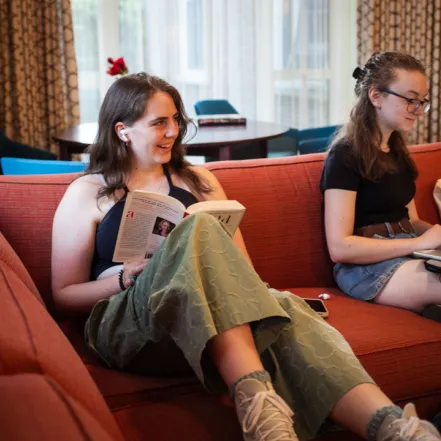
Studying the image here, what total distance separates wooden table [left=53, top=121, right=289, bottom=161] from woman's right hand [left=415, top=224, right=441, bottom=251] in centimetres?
144

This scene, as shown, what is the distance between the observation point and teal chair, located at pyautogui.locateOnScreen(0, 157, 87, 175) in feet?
8.37

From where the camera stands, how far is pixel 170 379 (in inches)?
67.7

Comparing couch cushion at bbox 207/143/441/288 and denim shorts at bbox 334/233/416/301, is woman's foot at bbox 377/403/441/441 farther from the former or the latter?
couch cushion at bbox 207/143/441/288

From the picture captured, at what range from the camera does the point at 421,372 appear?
1901mm

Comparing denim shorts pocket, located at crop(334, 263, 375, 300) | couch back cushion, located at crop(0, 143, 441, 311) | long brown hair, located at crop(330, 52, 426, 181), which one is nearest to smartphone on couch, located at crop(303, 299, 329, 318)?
denim shorts pocket, located at crop(334, 263, 375, 300)

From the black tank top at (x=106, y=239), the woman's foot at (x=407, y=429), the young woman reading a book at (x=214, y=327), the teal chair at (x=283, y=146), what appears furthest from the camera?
the teal chair at (x=283, y=146)

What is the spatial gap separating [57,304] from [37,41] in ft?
10.5

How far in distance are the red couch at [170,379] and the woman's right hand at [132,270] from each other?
20 cm

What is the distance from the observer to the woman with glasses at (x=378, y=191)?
2175 millimetres

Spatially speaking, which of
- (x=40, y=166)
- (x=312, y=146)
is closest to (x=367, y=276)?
(x=40, y=166)

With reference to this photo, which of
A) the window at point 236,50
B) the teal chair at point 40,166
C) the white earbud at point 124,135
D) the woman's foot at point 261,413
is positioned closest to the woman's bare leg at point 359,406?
the woman's foot at point 261,413

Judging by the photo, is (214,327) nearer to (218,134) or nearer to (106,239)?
(106,239)

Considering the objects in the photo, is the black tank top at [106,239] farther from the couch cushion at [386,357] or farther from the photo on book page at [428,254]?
the photo on book page at [428,254]

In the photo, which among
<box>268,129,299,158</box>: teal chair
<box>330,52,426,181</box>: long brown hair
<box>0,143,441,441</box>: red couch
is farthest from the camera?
<box>268,129,299,158</box>: teal chair
